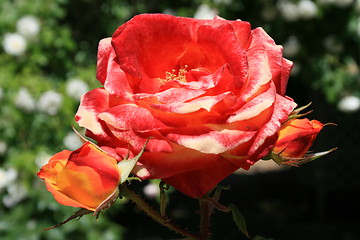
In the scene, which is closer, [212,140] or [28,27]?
[212,140]

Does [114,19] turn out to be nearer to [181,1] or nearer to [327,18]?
[181,1]

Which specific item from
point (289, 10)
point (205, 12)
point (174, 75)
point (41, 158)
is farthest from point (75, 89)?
point (174, 75)

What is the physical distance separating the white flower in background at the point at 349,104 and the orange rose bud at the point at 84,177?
3119mm

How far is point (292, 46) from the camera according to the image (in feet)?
11.2

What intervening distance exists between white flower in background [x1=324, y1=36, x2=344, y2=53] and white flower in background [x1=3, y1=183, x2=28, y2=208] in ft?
6.78

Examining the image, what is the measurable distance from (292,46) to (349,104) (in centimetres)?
50

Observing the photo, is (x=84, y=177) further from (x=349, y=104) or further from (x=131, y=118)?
(x=349, y=104)

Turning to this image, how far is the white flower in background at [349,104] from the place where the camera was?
339 cm

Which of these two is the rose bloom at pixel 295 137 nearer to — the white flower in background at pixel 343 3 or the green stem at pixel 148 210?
the green stem at pixel 148 210

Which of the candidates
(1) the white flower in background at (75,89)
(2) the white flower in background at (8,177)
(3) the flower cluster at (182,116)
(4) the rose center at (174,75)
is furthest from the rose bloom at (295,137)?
(1) the white flower in background at (75,89)

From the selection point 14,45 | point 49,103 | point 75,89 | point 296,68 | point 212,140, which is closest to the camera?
point 212,140

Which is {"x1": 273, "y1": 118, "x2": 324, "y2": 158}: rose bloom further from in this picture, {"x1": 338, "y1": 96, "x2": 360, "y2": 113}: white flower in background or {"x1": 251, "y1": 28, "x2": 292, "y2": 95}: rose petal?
{"x1": 338, "y1": 96, "x2": 360, "y2": 113}: white flower in background

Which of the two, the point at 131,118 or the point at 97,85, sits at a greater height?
the point at 131,118

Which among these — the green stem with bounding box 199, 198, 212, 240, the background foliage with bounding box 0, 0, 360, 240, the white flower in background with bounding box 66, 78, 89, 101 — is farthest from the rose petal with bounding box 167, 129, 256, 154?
the white flower in background with bounding box 66, 78, 89, 101
